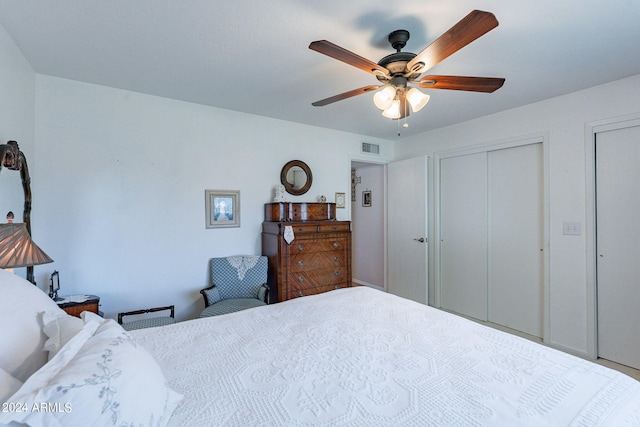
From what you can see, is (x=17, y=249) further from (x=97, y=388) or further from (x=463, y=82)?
(x=463, y=82)

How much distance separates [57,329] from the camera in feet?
2.95

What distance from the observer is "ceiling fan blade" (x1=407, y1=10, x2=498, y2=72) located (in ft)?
3.79

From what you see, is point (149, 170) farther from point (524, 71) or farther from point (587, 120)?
point (587, 120)

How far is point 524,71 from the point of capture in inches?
87.6

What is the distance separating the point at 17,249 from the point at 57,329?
778 mm

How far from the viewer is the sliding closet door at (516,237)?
2988 millimetres

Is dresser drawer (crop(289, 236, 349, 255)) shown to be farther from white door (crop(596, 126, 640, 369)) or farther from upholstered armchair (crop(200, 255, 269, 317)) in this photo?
white door (crop(596, 126, 640, 369))

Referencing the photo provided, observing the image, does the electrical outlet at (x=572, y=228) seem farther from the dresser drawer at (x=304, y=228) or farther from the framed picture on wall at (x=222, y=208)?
the framed picture on wall at (x=222, y=208)

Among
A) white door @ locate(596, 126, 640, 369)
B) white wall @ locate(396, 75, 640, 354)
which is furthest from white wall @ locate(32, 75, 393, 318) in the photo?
white door @ locate(596, 126, 640, 369)

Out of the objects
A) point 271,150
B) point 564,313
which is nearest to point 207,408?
point 271,150

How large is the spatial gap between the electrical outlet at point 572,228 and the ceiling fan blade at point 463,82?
184 cm

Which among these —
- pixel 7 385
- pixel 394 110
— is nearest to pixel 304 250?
pixel 394 110

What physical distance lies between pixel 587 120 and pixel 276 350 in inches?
129

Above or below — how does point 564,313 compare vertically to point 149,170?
below
